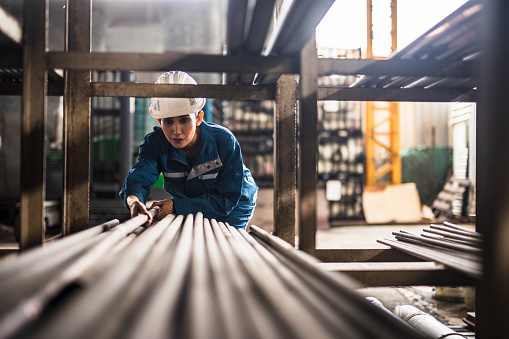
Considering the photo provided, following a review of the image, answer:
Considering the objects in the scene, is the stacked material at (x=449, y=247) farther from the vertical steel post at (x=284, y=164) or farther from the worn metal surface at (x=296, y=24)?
the worn metal surface at (x=296, y=24)

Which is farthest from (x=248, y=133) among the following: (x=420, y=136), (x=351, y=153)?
(x=420, y=136)

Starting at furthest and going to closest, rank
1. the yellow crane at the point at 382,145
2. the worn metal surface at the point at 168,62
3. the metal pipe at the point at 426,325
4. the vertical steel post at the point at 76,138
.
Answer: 1. the yellow crane at the point at 382,145
2. the vertical steel post at the point at 76,138
3. the metal pipe at the point at 426,325
4. the worn metal surface at the point at 168,62

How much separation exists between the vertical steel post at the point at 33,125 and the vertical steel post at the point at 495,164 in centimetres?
156

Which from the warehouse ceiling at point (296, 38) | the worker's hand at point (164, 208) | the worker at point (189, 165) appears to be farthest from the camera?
the worker at point (189, 165)

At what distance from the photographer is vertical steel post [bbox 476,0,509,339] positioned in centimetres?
86

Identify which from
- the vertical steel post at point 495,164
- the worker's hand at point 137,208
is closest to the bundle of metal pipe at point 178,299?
the vertical steel post at point 495,164

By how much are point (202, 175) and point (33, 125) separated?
1.53 metres

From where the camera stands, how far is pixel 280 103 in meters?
2.61

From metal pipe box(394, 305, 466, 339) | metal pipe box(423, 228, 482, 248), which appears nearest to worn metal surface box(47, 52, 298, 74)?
metal pipe box(423, 228, 482, 248)

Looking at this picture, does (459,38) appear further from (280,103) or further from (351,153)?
(351,153)

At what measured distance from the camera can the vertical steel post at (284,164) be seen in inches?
103

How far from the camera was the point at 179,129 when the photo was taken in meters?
2.76

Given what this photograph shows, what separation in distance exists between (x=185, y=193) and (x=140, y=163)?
473 millimetres

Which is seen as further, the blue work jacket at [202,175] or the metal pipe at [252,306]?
the blue work jacket at [202,175]
